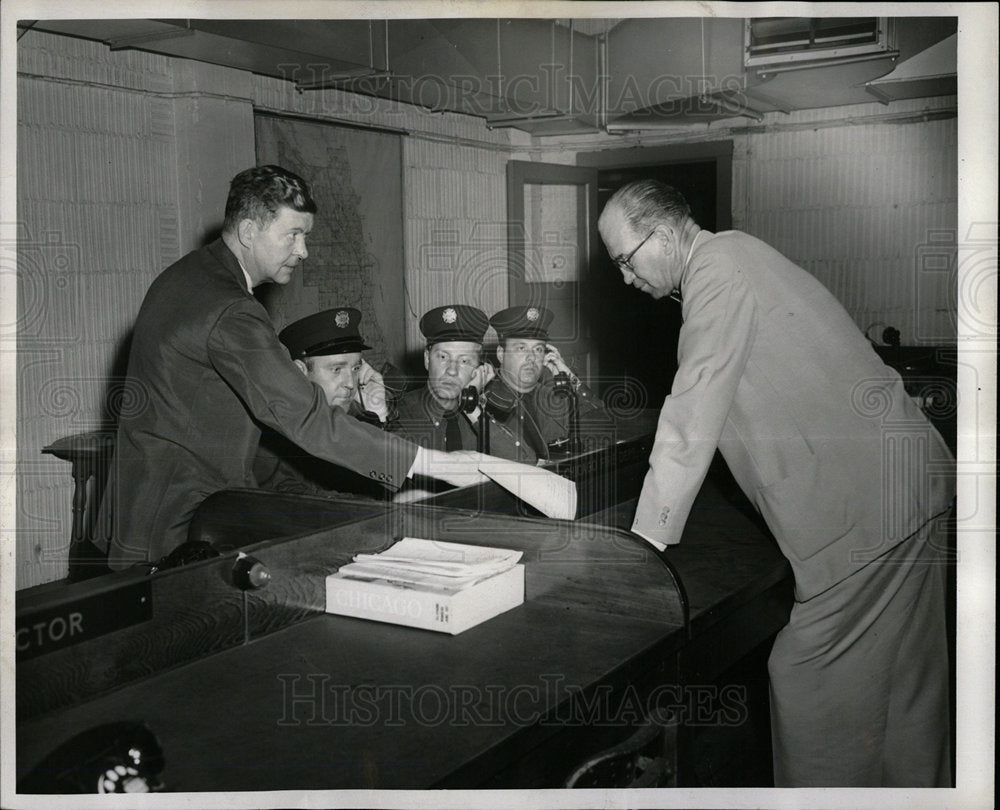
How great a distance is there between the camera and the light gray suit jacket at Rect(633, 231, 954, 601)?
1.93m

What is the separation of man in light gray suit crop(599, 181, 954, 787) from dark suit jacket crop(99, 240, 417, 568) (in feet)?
2.55

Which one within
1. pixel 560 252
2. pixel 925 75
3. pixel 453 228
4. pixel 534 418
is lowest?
pixel 534 418

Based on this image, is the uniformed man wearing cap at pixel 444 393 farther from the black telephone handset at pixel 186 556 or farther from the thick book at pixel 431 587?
the black telephone handset at pixel 186 556

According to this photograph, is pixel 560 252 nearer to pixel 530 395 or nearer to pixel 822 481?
pixel 530 395


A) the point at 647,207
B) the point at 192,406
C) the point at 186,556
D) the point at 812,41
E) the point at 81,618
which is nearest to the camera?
the point at 81,618

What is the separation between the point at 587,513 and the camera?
8.02ft

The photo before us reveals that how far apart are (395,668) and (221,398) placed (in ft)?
3.55

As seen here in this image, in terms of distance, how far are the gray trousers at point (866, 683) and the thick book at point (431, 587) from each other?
0.70 metres

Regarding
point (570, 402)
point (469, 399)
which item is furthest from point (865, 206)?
point (469, 399)

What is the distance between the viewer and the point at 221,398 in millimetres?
2268

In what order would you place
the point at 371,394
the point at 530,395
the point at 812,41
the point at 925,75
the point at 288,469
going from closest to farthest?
the point at 288,469
the point at 371,394
the point at 530,395
the point at 812,41
the point at 925,75

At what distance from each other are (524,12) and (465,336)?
1696mm

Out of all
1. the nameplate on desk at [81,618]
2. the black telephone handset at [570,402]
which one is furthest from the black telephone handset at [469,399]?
the nameplate on desk at [81,618]

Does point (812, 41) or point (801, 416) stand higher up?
point (812, 41)
